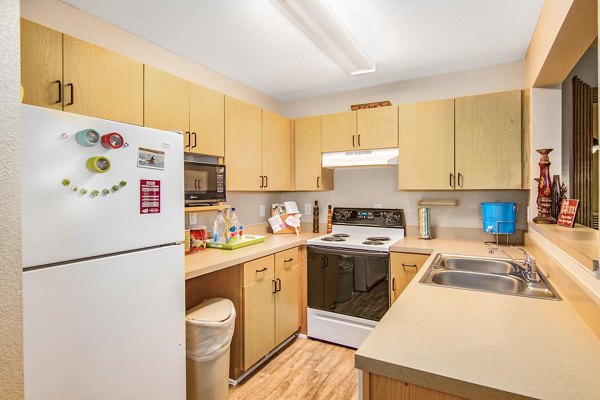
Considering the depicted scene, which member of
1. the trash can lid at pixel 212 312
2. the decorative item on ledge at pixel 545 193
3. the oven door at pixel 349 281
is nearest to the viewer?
the trash can lid at pixel 212 312

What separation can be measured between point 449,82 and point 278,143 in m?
1.64

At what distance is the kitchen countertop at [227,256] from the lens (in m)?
1.83

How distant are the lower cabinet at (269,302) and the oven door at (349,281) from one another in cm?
18

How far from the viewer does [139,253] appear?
140 cm

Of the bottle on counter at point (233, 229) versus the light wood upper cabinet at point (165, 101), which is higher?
the light wood upper cabinet at point (165, 101)

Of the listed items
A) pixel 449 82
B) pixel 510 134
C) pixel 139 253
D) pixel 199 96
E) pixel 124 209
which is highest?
pixel 449 82

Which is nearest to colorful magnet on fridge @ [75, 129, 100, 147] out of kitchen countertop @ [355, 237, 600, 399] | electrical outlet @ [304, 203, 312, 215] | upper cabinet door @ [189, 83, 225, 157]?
upper cabinet door @ [189, 83, 225, 157]

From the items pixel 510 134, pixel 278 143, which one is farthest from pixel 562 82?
pixel 278 143

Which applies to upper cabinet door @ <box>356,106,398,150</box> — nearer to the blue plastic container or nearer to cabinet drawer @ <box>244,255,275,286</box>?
the blue plastic container

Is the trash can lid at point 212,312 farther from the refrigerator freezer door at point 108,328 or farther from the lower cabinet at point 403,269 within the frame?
the lower cabinet at point 403,269

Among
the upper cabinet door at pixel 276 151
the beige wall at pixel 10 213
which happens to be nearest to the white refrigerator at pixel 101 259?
the beige wall at pixel 10 213

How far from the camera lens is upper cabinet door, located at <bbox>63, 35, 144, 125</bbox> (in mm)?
1553

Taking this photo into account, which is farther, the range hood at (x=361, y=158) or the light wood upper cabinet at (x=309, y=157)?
the light wood upper cabinet at (x=309, y=157)

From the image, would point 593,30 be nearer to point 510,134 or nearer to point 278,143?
point 510,134
